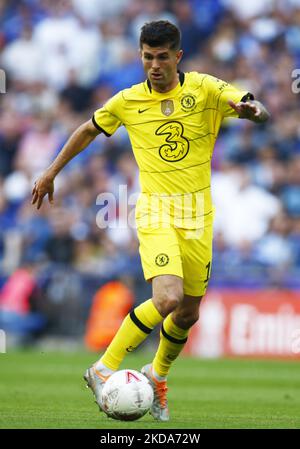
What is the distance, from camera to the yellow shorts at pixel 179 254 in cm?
712

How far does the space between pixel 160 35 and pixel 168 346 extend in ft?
7.05

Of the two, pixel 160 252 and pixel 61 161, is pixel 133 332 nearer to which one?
pixel 160 252

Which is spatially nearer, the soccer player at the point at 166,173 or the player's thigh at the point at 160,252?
the player's thigh at the point at 160,252

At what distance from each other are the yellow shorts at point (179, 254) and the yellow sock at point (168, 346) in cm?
29

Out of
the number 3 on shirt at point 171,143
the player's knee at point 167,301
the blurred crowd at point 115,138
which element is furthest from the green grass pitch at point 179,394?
the number 3 on shirt at point 171,143

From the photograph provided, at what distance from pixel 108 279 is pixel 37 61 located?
496cm

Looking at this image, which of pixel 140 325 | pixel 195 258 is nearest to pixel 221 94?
pixel 195 258

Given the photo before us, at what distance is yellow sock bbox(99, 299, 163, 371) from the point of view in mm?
7113

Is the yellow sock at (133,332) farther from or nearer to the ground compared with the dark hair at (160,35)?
nearer to the ground

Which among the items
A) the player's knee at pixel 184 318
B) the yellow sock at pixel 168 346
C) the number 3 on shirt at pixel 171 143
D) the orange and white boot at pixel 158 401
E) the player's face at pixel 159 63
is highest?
the player's face at pixel 159 63

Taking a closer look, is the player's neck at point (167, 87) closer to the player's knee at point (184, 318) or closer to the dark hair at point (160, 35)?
the dark hair at point (160, 35)

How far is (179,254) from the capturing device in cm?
723

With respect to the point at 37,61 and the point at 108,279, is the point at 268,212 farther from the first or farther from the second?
the point at 37,61

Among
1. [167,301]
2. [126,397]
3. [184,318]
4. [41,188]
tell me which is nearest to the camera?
[126,397]
